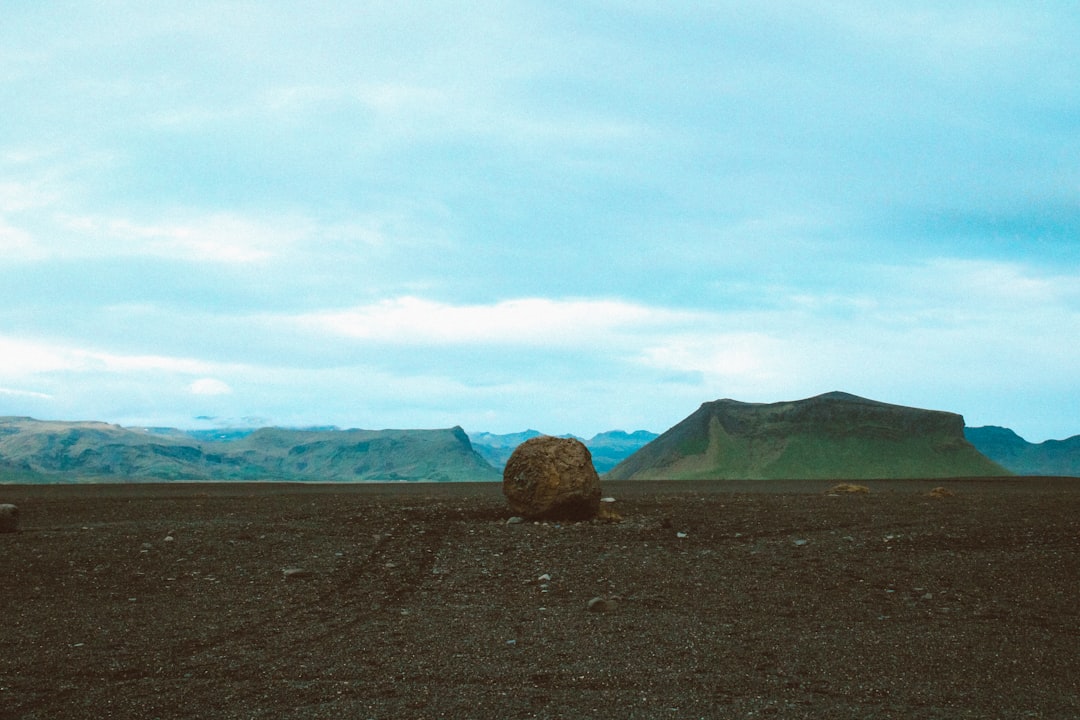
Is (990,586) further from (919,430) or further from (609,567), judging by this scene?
(919,430)

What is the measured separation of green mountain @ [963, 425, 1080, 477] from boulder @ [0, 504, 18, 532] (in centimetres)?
17881

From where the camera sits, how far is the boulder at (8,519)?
20312 mm

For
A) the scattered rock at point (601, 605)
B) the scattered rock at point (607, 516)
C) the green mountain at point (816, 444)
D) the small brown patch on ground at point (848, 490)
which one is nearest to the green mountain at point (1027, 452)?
the green mountain at point (816, 444)

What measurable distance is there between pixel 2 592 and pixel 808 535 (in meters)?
15.3

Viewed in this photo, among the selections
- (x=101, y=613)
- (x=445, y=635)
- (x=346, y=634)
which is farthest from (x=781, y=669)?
(x=101, y=613)

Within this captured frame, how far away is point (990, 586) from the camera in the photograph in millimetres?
13953

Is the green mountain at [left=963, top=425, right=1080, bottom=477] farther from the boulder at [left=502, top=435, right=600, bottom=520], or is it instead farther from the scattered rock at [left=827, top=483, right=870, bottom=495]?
the boulder at [left=502, top=435, right=600, bottom=520]

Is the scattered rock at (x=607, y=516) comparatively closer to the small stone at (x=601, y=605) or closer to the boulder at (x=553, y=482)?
the boulder at (x=553, y=482)

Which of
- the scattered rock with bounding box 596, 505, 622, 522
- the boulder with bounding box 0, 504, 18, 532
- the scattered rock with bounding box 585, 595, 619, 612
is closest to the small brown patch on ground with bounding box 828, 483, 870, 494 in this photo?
the scattered rock with bounding box 596, 505, 622, 522

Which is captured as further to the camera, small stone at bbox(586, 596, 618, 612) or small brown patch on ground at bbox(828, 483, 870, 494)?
small brown patch on ground at bbox(828, 483, 870, 494)

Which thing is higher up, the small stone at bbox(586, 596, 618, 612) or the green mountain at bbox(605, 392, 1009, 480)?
the green mountain at bbox(605, 392, 1009, 480)

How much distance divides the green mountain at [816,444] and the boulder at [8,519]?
84.3m

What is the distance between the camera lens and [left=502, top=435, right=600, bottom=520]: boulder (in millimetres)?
20641

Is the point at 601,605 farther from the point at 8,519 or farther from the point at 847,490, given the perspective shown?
the point at 847,490
